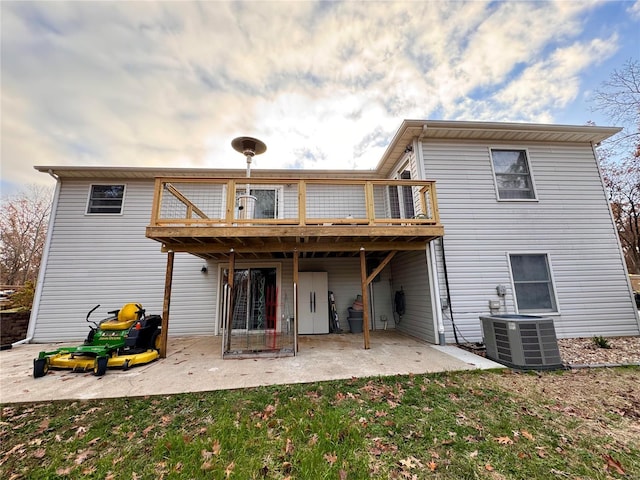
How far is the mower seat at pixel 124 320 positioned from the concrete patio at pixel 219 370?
809mm

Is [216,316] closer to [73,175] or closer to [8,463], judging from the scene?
[8,463]

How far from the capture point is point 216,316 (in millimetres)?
7566

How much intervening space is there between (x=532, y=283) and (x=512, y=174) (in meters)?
2.90

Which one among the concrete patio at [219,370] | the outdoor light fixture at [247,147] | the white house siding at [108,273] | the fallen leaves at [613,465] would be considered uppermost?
the outdoor light fixture at [247,147]

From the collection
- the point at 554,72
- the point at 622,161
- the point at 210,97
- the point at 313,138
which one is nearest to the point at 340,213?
the point at 313,138

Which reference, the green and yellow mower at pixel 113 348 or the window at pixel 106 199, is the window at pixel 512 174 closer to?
the green and yellow mower at pixel 113 348

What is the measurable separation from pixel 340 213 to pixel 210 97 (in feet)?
18.8

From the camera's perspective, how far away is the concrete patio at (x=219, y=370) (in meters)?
3.59

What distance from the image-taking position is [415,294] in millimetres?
6742

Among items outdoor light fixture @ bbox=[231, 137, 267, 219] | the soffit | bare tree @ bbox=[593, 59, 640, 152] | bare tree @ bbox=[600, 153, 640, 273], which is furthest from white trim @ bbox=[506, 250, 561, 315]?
bare tree @ bbox=[600, 153, 640, 273]

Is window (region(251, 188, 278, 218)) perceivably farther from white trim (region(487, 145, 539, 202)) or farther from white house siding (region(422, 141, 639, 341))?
white trim (region(487, 145, 539, 202))

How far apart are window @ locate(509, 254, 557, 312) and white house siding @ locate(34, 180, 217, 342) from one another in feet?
27.3

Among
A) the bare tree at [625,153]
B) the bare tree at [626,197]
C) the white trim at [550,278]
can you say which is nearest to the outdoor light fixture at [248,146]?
the white trim at [550,278]

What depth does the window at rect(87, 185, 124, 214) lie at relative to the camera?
7.82m
